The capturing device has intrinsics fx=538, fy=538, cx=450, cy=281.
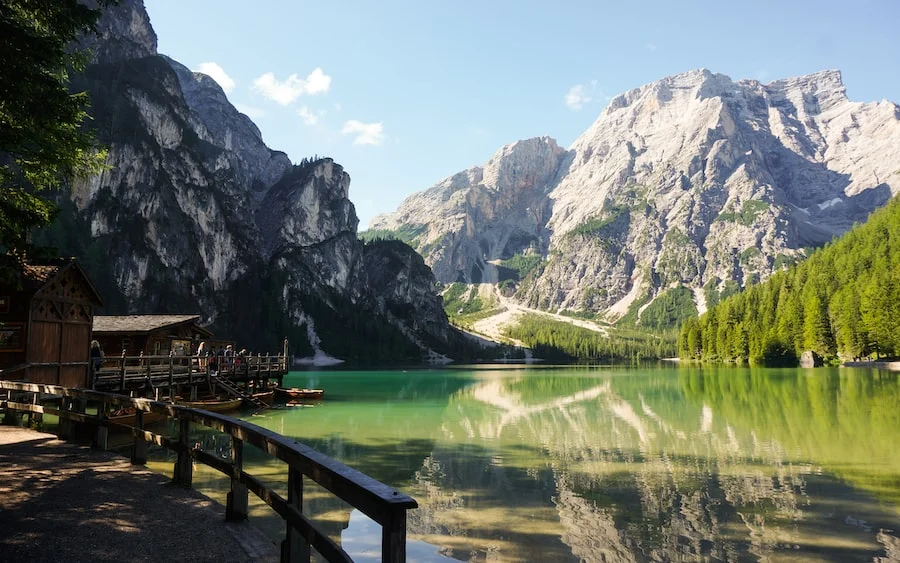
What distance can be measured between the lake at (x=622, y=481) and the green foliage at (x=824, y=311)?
75.3m

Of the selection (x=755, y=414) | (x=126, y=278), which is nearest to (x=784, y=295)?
(x=755, y=414)

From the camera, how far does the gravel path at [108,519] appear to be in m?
6.62

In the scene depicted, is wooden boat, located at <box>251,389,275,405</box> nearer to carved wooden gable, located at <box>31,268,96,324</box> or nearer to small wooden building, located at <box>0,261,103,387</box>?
small wooden building, located at <box>0,261,103,387</box>

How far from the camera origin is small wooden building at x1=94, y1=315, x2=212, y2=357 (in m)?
41.1

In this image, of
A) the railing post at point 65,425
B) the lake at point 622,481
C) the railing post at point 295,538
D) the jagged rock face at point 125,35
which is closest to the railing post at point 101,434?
the railing post at point 65,425

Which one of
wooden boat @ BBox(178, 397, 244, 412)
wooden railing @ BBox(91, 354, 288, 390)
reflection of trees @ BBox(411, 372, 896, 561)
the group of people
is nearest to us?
reflection of trees @ BBox(411, 372, 896, 561)

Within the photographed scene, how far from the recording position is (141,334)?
41.7 meters

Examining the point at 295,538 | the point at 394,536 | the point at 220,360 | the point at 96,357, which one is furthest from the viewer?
the point at 220,360

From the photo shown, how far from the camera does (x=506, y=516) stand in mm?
15125

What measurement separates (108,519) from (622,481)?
1610 cm

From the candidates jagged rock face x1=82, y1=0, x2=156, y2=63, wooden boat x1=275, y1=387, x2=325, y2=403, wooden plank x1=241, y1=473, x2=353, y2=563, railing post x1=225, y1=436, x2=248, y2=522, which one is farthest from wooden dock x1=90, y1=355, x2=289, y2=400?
jagged rock face x1=82, y1=0, x2=156, y2=63

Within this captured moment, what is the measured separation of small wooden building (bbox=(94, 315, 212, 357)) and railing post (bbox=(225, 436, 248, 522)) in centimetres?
3586

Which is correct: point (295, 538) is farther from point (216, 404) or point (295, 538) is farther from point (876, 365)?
point (876, 365)

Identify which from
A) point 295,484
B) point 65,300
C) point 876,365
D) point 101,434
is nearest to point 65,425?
point 101,434
